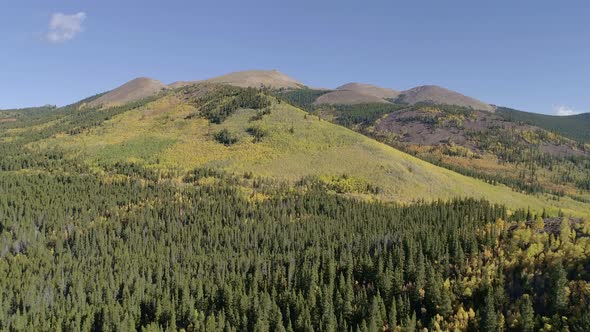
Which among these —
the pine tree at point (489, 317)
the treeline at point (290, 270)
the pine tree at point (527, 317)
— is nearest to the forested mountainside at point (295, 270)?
the pine tree at point (527, 317)

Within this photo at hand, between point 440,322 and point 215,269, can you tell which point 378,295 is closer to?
point 440,322

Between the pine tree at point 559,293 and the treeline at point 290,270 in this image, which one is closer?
the pine tree at point 559,293

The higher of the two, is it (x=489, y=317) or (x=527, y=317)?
(x=527, y=317)

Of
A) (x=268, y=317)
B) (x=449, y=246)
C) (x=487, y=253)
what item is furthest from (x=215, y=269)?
(x=487, y=253)

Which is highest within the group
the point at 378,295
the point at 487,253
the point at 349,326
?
the point at 487,253

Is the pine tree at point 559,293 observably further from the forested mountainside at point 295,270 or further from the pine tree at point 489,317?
the pine tree at point 489,317

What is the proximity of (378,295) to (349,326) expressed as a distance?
10801mm

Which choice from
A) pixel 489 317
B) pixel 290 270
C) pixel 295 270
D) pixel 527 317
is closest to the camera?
pixel 527 317

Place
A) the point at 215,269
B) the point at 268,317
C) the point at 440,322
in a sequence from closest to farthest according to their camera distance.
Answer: the point at 440,322 → the point at 268,317 → the point at 215,269

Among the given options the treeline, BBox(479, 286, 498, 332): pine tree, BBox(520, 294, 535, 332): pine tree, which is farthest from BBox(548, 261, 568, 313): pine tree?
BBox(479, 286, 498, 332): pine tree

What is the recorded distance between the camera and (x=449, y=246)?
437 ft

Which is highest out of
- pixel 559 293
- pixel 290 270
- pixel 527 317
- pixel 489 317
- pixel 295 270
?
pixel 559 293

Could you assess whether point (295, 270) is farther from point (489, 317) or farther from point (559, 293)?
point (559, 293)

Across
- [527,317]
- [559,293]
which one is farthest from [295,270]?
[559,293]
